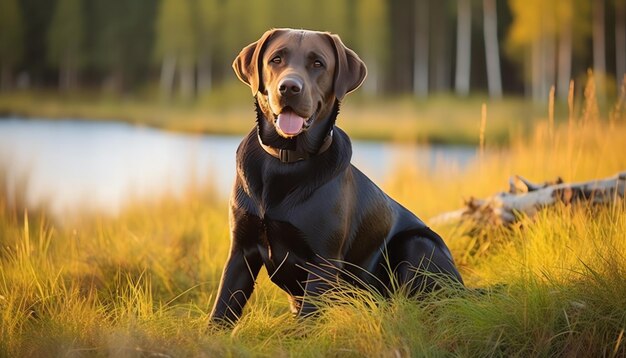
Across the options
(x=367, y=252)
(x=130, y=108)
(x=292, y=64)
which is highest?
(x=292, y=64)

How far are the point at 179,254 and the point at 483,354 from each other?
2.71m

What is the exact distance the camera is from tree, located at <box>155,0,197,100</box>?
26141 mm

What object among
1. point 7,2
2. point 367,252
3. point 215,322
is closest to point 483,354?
point 367,252

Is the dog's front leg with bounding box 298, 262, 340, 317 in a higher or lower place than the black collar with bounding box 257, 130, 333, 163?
lower

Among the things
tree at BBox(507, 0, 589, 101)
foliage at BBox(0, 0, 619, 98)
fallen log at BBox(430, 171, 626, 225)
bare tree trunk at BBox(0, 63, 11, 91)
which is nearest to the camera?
fallen log at BBox(430, 171, 626, 225)

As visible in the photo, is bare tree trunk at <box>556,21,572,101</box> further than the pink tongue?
Yes

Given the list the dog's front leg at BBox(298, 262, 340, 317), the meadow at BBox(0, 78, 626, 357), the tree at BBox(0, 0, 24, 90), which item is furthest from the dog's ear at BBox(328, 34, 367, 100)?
the tree at BBox(0, 0, 24, 90)

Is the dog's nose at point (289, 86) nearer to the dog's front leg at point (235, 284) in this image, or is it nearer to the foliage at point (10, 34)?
the dog's front leg at point (235, 284)

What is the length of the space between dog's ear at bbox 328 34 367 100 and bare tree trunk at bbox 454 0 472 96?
22.2 m

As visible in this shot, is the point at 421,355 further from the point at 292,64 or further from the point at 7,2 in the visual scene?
the point at 7,2

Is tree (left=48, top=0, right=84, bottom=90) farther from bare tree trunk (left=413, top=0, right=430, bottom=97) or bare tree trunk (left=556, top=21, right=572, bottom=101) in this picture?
bare tree trunk (left=556, top=21, right=572, bottom=101)

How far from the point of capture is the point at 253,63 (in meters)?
3.44

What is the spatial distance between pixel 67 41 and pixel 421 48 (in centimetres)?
1241

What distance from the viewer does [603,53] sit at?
73.6ft
